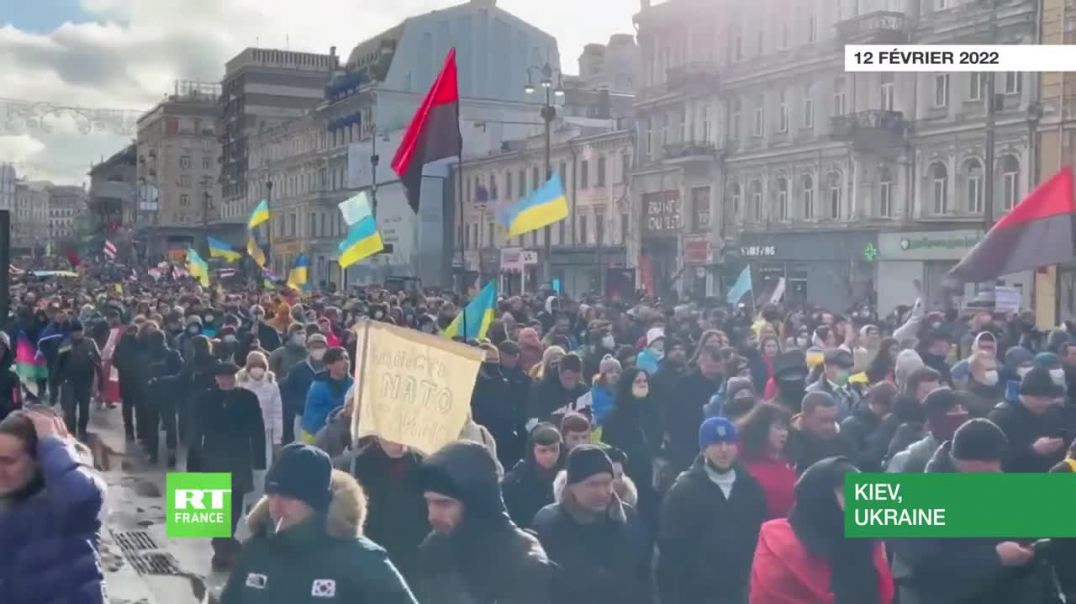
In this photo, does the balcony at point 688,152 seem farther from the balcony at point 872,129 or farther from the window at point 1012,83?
the window at point 1012,83

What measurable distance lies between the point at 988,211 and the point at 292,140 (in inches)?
131

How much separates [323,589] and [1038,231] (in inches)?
138

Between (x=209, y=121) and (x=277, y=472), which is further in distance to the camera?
(x=209, y=121)

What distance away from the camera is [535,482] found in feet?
15.8

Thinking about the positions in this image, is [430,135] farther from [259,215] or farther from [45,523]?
[45,523]

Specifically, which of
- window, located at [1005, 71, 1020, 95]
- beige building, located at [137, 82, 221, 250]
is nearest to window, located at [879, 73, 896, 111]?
window, located at [1005, 71, 1020, 95]

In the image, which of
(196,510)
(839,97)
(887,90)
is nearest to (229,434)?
(196,510)

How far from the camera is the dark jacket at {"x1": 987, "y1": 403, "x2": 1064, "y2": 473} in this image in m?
4.45

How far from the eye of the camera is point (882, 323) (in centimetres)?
650

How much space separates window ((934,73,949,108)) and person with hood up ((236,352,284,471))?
3.76 meters

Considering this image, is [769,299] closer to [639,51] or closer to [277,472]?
[639,51]

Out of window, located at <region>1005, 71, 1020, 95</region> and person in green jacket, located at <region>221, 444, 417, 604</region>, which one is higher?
window, located at <region>1005, 71, 1020, 95</region>

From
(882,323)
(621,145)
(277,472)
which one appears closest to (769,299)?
(882,323)

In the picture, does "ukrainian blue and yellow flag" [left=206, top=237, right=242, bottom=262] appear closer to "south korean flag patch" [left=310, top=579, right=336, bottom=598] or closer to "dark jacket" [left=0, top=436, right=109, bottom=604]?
"dark jacket" [left=0, top=436, right=109, bottom=604]
